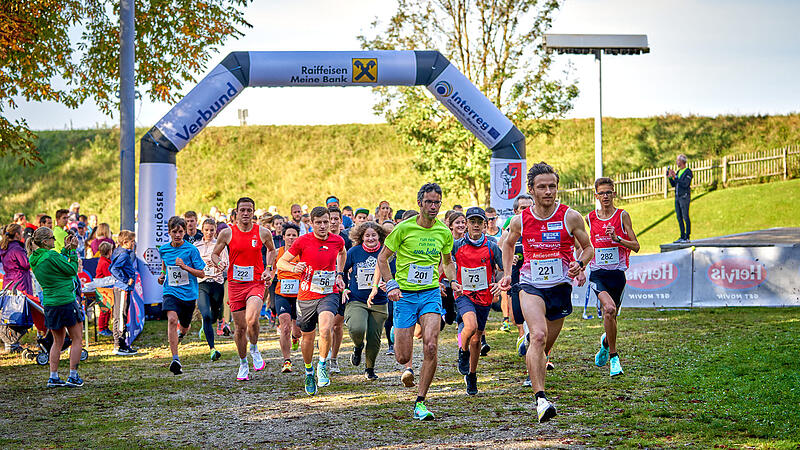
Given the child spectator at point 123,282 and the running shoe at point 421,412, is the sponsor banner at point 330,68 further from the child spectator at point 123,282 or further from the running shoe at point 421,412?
the running shoe at point 421,412

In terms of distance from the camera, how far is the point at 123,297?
1307 cm

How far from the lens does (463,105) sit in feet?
55.4

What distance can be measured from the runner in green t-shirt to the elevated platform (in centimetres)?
1046

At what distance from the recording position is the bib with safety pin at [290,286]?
9.76 metres

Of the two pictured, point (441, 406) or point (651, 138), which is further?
point (651, 138)

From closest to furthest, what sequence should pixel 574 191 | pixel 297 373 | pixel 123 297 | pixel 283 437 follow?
pixel 283 437 → pixel 297 373 → pixel 123 297 → pixel 574 191

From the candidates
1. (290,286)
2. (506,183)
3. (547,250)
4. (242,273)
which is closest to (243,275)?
(242,273)

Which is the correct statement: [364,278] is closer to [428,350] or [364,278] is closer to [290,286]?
[290,286]

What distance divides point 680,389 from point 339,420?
349cm

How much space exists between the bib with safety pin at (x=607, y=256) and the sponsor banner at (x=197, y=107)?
886 centimetres

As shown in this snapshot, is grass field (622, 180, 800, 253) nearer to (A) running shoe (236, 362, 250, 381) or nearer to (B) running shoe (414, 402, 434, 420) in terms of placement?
(A) running shoe (236, 362, 250, 381)

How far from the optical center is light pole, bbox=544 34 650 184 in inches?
990

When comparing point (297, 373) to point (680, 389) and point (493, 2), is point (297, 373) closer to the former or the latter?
point (680, 389)

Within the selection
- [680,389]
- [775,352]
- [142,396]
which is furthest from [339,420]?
[775,352]
